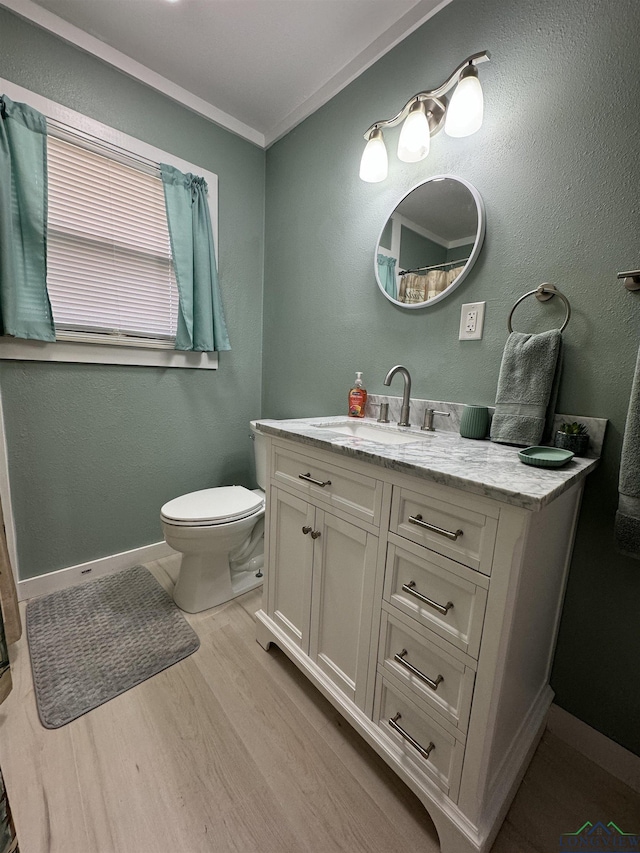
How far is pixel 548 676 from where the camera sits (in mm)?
1111

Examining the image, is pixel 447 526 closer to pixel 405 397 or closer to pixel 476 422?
pixel 476 422

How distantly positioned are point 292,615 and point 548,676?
852mm

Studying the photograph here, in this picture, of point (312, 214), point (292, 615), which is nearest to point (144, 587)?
point (292, 615)

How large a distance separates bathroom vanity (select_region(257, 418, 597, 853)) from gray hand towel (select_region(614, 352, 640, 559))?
8cm

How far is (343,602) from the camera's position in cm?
104

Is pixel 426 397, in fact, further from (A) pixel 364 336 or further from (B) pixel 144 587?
(B) pixel 144 587

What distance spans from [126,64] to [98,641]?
2.52 metres

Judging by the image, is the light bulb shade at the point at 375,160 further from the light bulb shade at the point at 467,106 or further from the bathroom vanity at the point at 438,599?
the bathroom vanity at the point at 438,599

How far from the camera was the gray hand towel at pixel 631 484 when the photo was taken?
0.82 metres

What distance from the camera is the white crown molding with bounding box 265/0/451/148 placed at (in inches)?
50.7

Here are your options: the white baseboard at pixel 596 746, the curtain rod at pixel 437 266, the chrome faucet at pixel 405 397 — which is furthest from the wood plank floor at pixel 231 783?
the curtain rod at pixel 437 266

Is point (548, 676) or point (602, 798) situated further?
point (548, 676)

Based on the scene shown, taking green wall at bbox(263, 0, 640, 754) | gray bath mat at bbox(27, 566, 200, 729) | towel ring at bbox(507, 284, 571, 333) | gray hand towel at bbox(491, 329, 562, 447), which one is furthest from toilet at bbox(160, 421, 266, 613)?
towel ring at bbox(507, 284, 571, 333)

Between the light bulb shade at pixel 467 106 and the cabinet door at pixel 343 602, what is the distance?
4.32 feet
